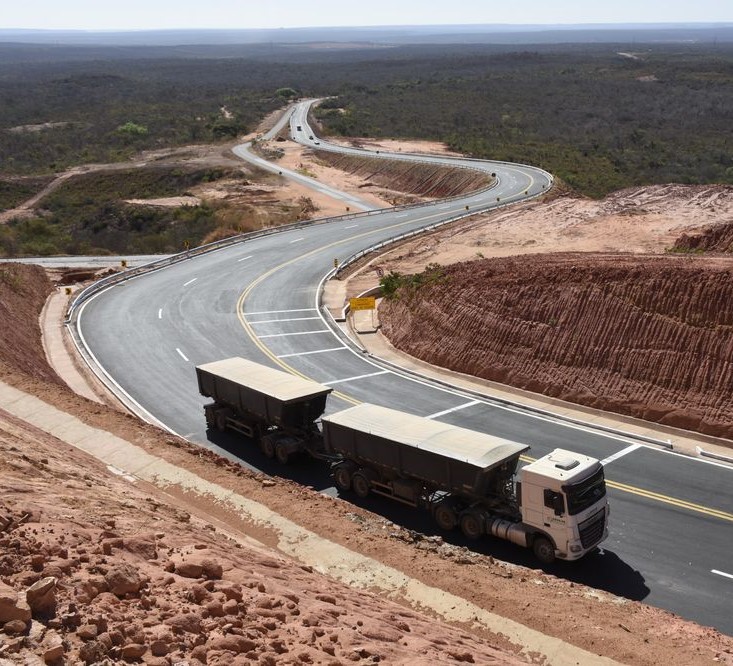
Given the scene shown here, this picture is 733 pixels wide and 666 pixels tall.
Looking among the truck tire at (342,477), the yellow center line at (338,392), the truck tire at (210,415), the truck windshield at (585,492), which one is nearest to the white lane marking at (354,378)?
the yellow center line at (338,392)

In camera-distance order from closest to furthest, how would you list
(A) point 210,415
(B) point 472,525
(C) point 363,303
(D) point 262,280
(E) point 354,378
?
(B) point 472,525 < (A) point 210,415 < (E) point 354,378 < (C) point 363,303 < (D) point 262,280

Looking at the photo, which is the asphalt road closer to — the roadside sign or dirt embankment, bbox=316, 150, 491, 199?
the roadside sign

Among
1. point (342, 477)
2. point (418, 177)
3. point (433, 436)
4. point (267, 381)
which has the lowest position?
point (342, 477)

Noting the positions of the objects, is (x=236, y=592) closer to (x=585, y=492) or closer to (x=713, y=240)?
(x=585, y=492)

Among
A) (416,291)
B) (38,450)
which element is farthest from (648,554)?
(416,291)

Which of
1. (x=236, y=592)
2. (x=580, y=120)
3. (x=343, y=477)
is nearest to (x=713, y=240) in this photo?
(x=343, y=477)
